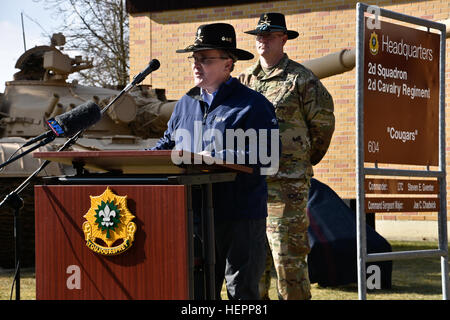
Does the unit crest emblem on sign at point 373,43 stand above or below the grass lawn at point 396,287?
above

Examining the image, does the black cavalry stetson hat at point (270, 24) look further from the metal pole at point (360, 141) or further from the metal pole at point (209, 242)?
the metal pole at point (209, 242)

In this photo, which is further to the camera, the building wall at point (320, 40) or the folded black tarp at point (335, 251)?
the building wall at point (320, 40)

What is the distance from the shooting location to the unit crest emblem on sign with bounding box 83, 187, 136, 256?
126 inches

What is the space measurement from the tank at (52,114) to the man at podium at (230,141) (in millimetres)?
5191

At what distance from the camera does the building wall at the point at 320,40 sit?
47.8ft

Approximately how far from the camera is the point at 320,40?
15.0 m

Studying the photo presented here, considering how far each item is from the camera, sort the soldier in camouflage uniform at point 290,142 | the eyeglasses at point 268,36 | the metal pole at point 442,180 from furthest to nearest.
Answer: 1. the eyeglasses at point 268,36
2. the soldier in camouflage uniform at point 290,142
3. the metal pole at point 442,180

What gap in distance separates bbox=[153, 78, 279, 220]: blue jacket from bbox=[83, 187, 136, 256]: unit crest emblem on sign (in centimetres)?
60

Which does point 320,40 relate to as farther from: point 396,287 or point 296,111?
point 296,111

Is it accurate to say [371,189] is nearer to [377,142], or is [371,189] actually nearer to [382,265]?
[377,142]

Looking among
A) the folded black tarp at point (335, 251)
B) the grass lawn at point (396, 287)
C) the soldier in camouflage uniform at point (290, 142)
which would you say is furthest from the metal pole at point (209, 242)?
the folded black tarp at point (335, 251)

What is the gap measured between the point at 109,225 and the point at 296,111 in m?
2.40

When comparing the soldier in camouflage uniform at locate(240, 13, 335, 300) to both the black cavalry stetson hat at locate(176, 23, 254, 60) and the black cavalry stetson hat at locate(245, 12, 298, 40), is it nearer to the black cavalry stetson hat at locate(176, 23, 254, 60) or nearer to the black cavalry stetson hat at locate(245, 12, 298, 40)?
the black cavalry stetson hat at locate(245, 12, 298, 40)

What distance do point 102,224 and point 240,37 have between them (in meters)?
12.9
